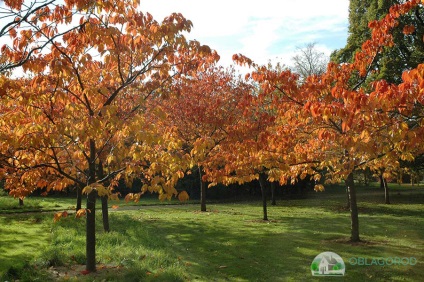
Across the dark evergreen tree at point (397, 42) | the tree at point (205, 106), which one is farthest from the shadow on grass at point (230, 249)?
the dark evergreen tree at point (397, 42)

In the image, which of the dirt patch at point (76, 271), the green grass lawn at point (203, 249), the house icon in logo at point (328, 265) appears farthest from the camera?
the house icon in logo at point (328, 265)

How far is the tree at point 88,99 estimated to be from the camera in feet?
18.7

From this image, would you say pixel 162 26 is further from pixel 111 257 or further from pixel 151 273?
pixel 111 257

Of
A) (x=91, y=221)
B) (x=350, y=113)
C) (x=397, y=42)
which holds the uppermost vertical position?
(x=397, y=42)

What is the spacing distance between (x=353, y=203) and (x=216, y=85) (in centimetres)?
1125

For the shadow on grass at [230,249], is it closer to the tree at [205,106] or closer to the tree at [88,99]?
the tree at [88,99]

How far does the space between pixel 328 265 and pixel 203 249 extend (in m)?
3.25

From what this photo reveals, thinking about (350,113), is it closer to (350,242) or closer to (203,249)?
(203,249)

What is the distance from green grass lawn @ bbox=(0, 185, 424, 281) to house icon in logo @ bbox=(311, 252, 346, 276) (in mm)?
150

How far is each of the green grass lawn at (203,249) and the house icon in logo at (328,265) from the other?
15cm

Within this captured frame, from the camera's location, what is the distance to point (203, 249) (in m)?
9.84

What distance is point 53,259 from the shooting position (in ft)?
25.3

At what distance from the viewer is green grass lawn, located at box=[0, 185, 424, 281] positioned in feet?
23.2

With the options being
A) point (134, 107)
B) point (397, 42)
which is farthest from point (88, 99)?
point (397, 42)
